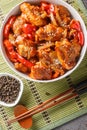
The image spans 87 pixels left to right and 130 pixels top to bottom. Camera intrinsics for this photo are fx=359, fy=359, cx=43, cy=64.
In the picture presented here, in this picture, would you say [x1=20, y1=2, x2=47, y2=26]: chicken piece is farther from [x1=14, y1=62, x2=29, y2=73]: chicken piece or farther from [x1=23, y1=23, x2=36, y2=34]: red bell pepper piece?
[x1=14, y1=62, x2=29, y2=73]: chicken piece

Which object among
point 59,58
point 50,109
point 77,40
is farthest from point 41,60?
point 50,109

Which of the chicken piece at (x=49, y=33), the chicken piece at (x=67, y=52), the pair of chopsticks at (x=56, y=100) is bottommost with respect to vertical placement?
the pair of chopsticks at (x=56, y=100)

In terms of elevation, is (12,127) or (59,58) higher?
(59,58)

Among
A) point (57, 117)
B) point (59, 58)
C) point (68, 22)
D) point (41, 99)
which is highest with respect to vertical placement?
point (68, 22)

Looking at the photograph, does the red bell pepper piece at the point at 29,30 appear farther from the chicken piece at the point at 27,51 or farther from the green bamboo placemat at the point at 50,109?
the green bamboo placemat at the point at 50,109

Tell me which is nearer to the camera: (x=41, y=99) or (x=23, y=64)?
(x=23, y=64)

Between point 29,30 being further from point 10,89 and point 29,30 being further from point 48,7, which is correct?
point 10,89

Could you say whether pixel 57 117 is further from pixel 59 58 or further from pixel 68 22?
pixel 68 22

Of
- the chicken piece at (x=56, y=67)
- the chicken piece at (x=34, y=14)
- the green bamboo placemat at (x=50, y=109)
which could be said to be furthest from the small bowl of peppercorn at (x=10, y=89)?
the chicken piece at (x=34, y=14)
